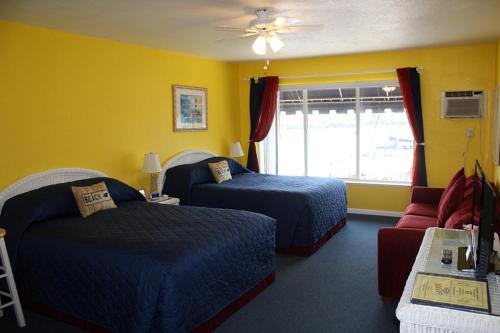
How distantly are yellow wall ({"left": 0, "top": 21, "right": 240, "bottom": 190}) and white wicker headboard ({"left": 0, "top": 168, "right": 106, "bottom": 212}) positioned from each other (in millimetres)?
65

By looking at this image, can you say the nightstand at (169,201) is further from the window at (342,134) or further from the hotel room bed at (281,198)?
the window at (342,134)

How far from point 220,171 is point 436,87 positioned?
3.01 meters

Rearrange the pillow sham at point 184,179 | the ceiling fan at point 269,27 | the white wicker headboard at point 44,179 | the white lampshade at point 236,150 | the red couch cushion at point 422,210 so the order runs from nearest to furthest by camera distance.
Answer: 1. the ceiling fan at point 269,27
2. the white wicker headboard at point 44,179
3. the red couch cushion at point 422,210
4. the pillow sham at point 184,179
5. the white lampshade at point 236,150

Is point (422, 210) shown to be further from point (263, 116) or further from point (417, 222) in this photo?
point (263, 116)

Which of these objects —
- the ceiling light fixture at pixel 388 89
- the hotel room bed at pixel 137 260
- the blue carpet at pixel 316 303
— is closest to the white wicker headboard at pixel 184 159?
the hotel room bed at pixel 137 260

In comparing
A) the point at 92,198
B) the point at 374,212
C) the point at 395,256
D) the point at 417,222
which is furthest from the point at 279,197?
the point at 374,212

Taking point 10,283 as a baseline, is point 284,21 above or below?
above

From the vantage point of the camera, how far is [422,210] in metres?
4.38

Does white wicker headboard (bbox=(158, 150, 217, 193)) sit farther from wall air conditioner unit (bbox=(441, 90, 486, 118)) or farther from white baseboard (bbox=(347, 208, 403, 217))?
wall air conditioner unit (bbox=(441, 90, 486, 118))

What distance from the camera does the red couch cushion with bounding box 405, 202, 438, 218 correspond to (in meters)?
4.27

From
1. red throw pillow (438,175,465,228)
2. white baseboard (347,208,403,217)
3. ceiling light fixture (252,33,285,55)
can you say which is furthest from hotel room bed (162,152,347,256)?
ceiling light fixture (252,33,285,55)

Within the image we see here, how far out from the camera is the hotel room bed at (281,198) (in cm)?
441

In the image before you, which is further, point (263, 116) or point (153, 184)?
point (263, 116)

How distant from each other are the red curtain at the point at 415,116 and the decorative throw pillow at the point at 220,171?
2494 millimetres
